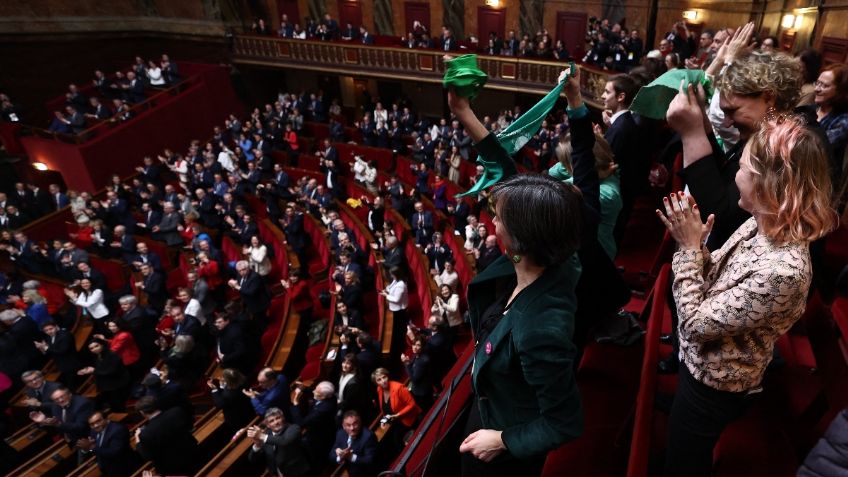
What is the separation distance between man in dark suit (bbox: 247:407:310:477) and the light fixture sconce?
745cm

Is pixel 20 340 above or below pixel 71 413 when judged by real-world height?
below

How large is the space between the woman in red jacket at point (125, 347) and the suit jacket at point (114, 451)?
5.05 feet

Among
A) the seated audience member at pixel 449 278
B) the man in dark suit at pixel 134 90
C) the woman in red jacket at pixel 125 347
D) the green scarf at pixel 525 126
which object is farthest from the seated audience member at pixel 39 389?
the man in dark suit at pixel 134 90

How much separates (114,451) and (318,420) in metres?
1.49

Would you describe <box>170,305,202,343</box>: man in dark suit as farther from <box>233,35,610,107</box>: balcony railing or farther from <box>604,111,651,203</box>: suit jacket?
<box>233,35,610,107</box>: balcony railing

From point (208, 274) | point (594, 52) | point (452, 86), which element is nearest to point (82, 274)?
point (208, 274)

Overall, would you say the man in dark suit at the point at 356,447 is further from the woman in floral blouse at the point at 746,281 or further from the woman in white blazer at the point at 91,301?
the woman in white blazer at the point at 91,301

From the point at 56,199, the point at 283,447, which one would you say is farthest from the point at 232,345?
the point at 56,199

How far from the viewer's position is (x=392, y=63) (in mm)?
11281

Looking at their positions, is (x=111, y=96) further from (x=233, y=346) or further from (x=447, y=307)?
(x=447, y=307)

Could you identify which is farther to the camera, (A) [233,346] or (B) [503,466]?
(A) [233,346]

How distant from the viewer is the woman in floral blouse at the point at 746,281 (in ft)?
3.18

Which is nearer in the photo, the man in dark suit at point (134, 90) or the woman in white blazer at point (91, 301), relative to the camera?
the woman in white blazer at point (91, 301)

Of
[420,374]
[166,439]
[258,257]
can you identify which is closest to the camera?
[166,439]
